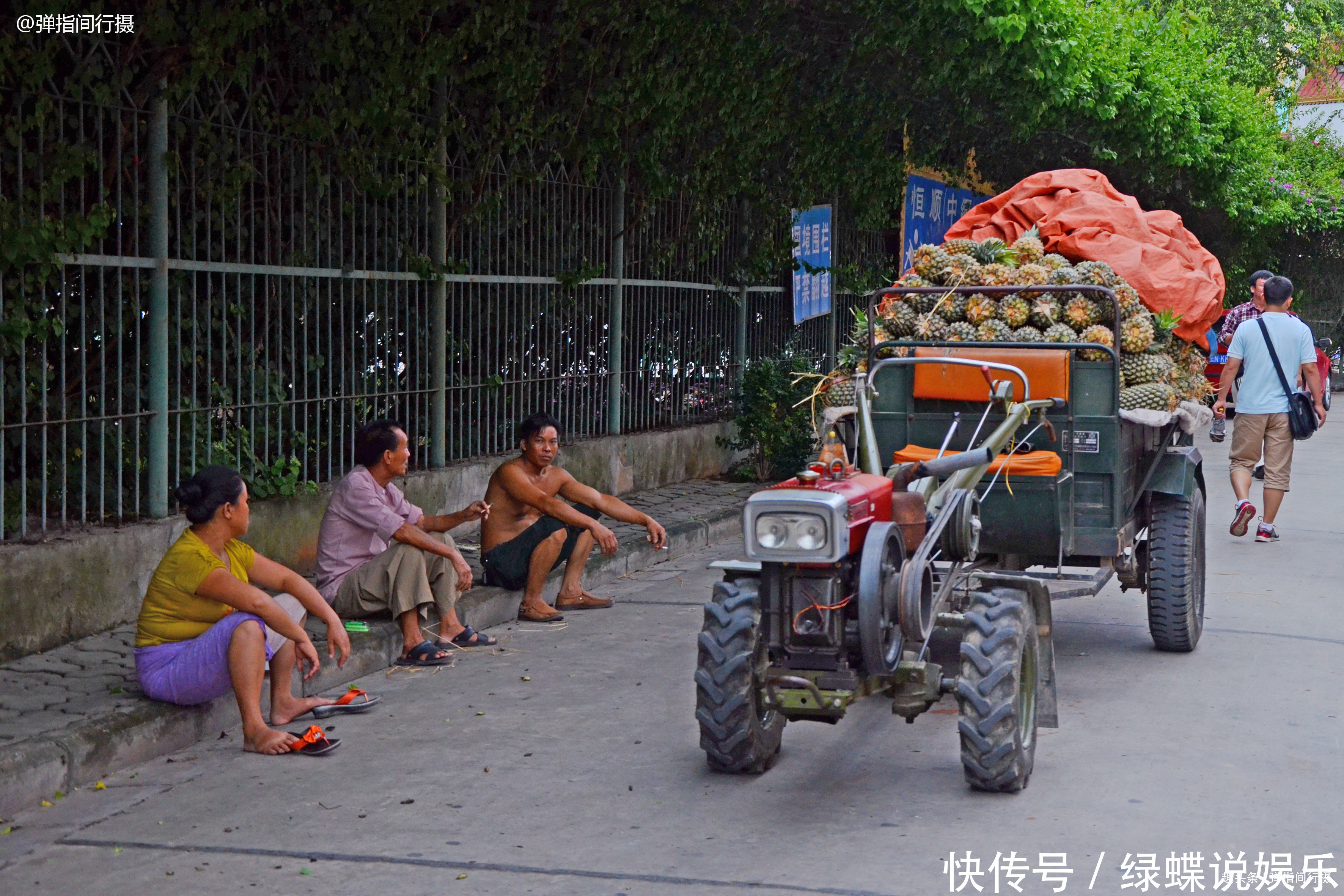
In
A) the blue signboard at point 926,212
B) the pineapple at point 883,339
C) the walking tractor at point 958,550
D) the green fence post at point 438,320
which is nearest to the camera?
the walking tractor at point 958,550

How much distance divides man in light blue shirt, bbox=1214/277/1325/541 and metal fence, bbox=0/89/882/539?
4.89 meters

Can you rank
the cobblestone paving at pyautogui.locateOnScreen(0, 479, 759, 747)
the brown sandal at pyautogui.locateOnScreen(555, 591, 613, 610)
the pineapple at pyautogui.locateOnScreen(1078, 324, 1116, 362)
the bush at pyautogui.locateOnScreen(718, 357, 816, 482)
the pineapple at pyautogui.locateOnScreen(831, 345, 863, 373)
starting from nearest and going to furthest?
the cobblestone paving at pyautogui.locateOnScreen(0, 479, 759, 747) < the pineapple at pyautogui.locateOnScreen(1078, 324, 1116, 362) < the pineapple at pyautogui.locateOnScreen(831, 345, 863, 373) < the brown sandal at pyautogui.locateOnScreen(555, 591, 613, 610) < the bush at pyautogui.locateOnScreen(718, 357, 816, 482)

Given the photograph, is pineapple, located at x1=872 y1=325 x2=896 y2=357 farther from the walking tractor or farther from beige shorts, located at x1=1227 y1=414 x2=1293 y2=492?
beige shorts, located at x1=1227 y1=414 x2=1293 y2=492

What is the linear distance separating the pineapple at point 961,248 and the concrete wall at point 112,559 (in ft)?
12.5

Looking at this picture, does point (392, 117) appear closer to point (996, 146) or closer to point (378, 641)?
point (378, 641)

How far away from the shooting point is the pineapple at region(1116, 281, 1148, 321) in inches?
271

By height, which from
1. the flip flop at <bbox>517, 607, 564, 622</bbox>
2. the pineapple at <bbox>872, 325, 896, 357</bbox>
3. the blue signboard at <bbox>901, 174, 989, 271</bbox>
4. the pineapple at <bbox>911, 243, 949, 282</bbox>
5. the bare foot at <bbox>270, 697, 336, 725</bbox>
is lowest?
the flip flop at <bbox>517, 607, 564, 622</bbox>

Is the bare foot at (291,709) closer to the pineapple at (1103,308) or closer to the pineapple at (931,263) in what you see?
the pineapple at (931,263)

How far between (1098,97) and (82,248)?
12938 mm

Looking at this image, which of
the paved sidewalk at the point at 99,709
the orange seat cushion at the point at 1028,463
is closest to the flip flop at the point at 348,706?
the paved sidewalk at the point at 99,709

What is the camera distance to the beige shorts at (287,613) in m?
5.71

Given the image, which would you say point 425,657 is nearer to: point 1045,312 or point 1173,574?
point 1045,312

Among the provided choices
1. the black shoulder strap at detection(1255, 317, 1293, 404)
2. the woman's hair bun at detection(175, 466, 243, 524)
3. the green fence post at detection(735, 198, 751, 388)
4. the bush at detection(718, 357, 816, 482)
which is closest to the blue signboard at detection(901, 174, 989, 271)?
the green fence post at detection(735, 198, 751, 388)

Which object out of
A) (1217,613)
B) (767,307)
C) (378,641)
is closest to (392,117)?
(378,641)
